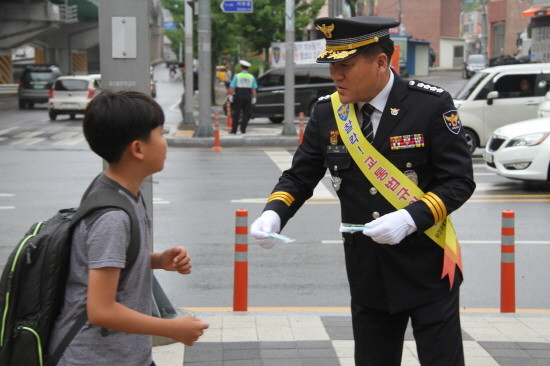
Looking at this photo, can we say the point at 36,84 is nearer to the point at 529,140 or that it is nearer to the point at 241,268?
the point at 529,140

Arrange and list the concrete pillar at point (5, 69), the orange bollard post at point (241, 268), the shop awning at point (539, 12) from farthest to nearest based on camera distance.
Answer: the concrete pillar at point (5, 69) → the shop awning at point (539, 12) → the orange bollard post at point (241, 268)

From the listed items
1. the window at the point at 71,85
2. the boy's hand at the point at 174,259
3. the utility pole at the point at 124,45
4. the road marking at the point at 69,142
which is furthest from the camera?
the window at the point at 71,85

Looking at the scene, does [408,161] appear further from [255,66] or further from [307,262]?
[255,66]

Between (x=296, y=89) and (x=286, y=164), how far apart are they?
34.4 ft

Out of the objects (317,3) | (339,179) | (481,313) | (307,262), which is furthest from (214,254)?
(317,3)

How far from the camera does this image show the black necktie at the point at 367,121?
3.73 metres

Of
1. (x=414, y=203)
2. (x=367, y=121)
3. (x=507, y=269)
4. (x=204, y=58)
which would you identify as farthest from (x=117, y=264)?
(x=204, y=58)

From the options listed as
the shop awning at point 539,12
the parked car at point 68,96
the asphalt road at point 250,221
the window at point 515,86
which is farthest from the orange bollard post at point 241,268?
the shop awning at point 539,12

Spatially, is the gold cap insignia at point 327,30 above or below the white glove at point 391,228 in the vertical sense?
above

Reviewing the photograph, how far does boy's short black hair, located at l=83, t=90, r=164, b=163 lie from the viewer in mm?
2824

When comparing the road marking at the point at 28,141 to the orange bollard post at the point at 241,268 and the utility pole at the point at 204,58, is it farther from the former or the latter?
the orange bollard post at the point at 241,268

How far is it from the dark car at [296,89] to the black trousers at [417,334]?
23540 millimetres

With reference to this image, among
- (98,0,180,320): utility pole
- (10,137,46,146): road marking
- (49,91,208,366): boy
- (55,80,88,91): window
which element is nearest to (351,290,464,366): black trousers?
(49,91,208,366): boy

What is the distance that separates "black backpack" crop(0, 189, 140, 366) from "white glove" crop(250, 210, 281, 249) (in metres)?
0.86
